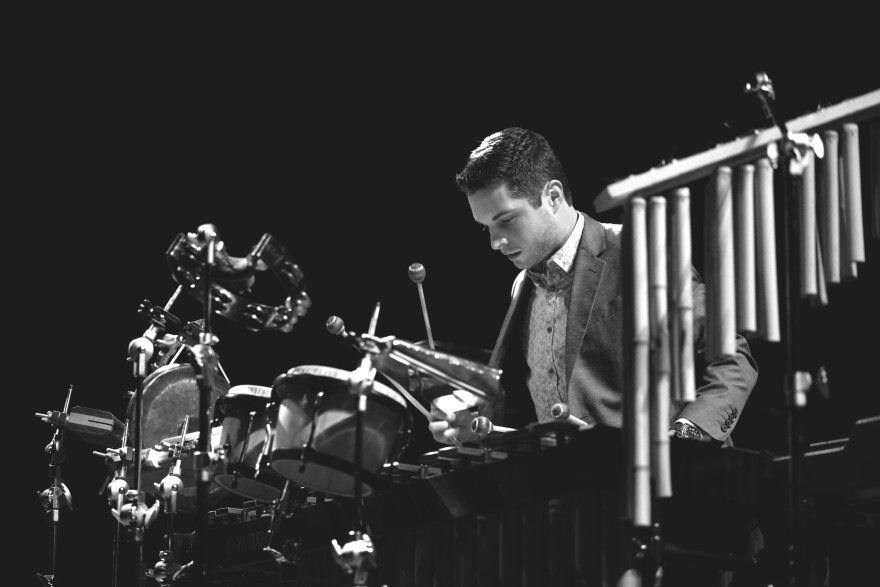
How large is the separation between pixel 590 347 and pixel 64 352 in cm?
326

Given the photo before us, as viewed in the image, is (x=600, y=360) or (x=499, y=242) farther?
(x=499, y=242)

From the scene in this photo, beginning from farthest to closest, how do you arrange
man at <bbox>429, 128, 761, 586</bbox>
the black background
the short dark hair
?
1. the black background
2. the short dark hair
3. man at <bbox>429, 128, 761, 586</bbox>

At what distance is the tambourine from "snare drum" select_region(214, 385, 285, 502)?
0.96 ft

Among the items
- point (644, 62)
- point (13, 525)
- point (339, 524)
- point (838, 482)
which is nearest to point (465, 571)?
point (339, 524)

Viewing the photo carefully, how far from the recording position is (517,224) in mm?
4375

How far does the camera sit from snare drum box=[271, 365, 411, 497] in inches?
131

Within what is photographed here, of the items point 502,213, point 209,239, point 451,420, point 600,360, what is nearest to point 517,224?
point 502,213

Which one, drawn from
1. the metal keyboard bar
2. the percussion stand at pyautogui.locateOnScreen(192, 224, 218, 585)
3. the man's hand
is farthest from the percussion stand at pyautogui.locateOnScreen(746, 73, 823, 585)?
the percussion stand at pyautogui.locateOnScreen(192, 224, 218, 585)

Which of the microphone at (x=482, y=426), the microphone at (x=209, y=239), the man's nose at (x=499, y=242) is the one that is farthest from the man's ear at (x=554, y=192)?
the microphone at (x=209, y=239)

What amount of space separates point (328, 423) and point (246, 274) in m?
0.52

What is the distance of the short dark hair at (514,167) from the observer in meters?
4.35

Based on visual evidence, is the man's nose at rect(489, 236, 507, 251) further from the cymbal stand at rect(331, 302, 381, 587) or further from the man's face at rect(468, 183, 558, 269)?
the cymbal stand at rect(331, 302, 381, 587)

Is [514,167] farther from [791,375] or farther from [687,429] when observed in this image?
[791,375]

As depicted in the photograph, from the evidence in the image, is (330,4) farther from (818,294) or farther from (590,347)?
(818,294)
